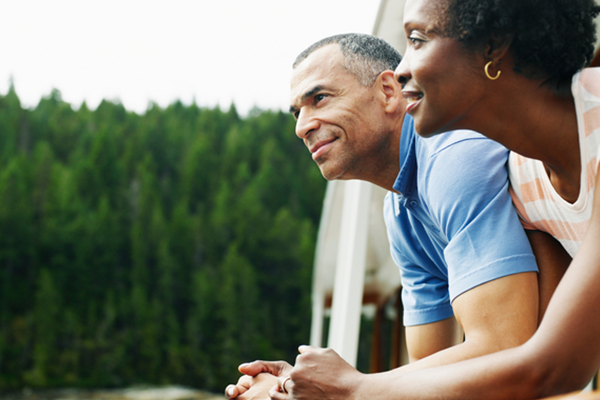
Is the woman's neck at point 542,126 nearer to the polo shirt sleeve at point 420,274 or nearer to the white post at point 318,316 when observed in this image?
the polo shirt sleeve at point 420,274

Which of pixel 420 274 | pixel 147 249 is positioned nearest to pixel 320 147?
pixel 420 274

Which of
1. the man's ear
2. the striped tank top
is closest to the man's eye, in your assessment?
the striped tank top

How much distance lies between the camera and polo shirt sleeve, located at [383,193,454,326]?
166 centimetres

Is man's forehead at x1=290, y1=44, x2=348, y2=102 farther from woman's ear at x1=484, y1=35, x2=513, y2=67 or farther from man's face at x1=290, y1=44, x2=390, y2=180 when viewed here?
woman's ear at x1=484, y1=35, x2=513, y2=67

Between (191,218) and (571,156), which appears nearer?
(571,156)

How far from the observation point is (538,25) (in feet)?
3.48

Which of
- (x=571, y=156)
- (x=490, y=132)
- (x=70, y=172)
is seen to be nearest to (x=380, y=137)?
(x=490, y=132)

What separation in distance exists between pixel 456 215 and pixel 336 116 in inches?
22.7

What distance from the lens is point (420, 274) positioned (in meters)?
1.75

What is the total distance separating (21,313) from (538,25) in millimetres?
41808

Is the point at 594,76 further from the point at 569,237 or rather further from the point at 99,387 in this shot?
the point at 99,387

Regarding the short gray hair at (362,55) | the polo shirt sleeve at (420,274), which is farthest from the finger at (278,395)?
the short gray hair at (362,55)

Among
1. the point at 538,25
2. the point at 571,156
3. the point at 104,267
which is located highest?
the point at 538,25

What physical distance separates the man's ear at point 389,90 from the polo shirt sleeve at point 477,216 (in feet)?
1.31
